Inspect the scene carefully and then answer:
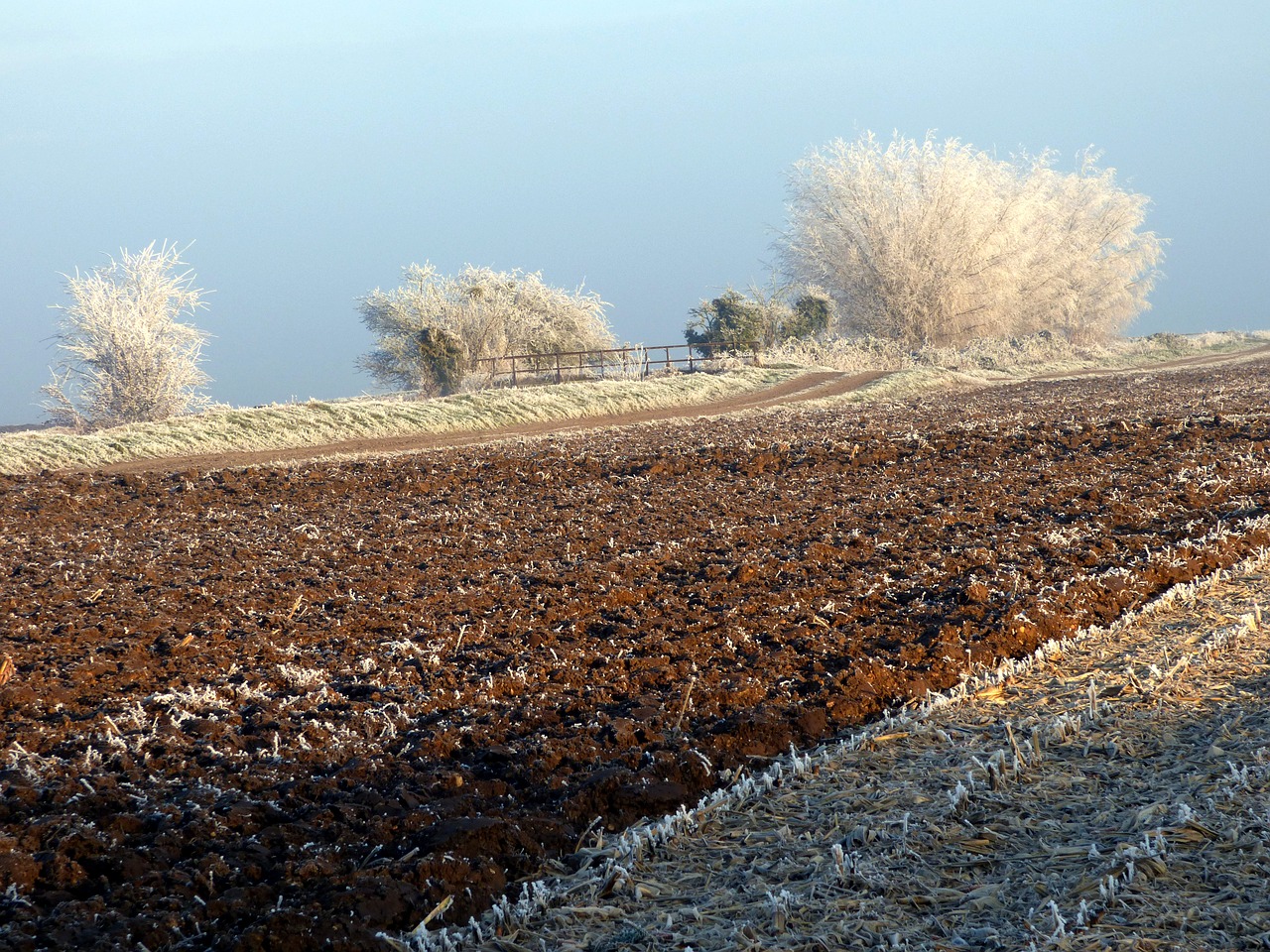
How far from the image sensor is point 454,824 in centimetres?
343

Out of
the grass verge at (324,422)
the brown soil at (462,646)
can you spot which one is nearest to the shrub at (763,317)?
the grass verge at (324,422)

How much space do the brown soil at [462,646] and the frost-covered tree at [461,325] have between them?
82.6 ft

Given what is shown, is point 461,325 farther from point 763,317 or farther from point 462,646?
point 462,646

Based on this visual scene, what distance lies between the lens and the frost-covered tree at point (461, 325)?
3659cm

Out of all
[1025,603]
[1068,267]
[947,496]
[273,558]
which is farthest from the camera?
[1068,267]

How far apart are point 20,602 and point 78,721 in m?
2.87

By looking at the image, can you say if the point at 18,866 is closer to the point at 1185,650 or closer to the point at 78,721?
the point at 78,721

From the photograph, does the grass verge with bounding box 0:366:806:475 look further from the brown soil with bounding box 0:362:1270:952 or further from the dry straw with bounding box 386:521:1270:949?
the dry straw with bounding box 386:521:1270:949

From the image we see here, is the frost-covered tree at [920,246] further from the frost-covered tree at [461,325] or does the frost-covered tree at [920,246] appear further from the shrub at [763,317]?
the frost-covered tree at [461,325]

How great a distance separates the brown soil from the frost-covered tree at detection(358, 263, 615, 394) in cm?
2518

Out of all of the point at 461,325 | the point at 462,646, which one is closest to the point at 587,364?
the point at 461,325

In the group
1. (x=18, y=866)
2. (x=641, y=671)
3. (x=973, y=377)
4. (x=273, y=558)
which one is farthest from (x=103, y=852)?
(x=973, y=377)

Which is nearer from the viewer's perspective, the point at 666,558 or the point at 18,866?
the point at 18,866

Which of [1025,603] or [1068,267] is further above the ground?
[1068,267]
